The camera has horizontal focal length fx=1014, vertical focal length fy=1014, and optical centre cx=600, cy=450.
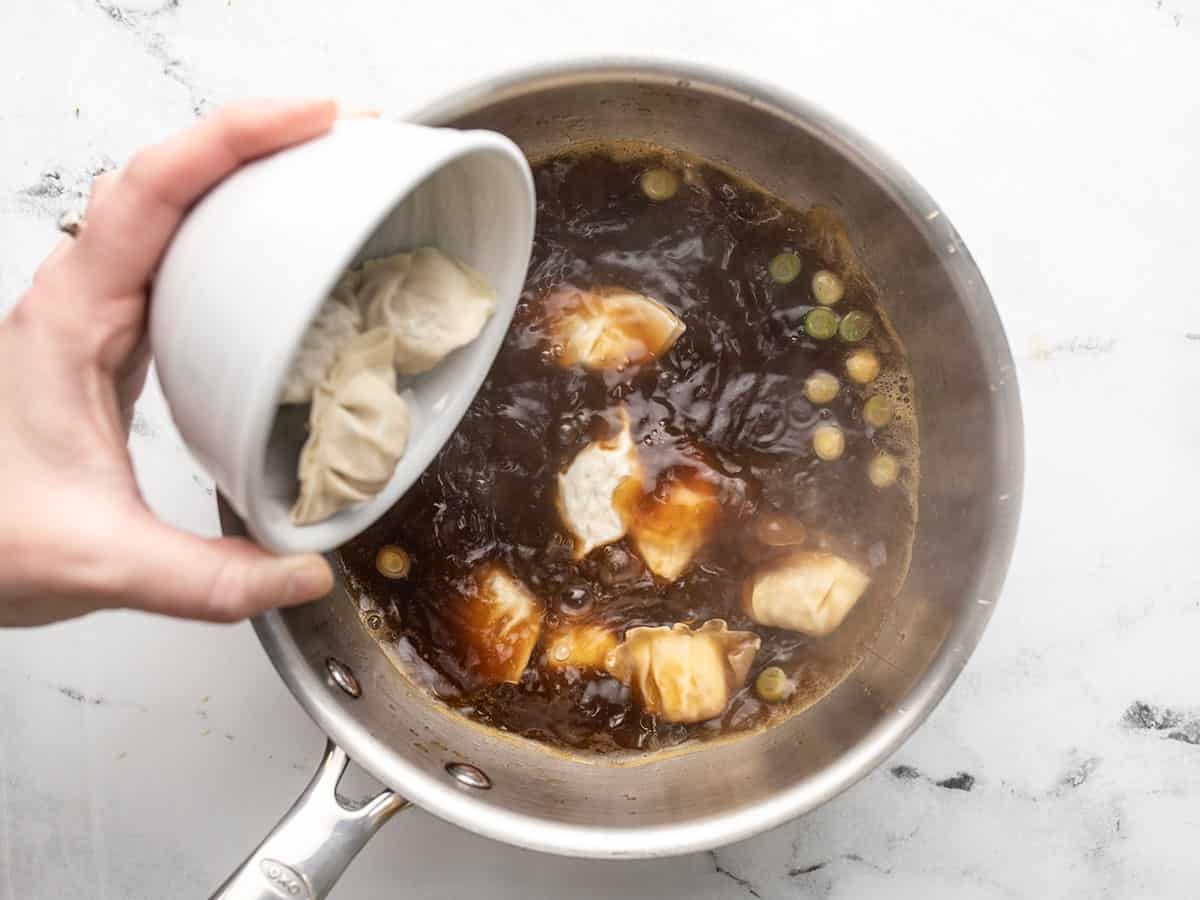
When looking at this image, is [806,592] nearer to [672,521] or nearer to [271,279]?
[672,521]

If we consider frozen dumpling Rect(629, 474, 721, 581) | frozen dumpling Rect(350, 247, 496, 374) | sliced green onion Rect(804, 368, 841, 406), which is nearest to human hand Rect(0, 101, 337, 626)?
frozen dumpling Rect(350, 247, 496, 374)

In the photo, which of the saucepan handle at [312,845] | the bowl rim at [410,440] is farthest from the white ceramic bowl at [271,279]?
the saucepan handle at [312,845]

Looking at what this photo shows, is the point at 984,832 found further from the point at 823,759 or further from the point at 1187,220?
the point at 1187,220

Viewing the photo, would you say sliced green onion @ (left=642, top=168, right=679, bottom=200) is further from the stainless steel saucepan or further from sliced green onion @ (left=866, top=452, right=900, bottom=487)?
sliced green onion @ (left=866, top=452, right=900, bottom=487)

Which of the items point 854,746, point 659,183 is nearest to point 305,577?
point 854,746

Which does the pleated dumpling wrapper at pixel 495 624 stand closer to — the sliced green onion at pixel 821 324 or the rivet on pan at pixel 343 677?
the rivet on pan at pixel 343 677

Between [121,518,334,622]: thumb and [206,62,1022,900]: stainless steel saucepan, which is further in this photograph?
[206,62,1022,900]: stainless steel saucepan

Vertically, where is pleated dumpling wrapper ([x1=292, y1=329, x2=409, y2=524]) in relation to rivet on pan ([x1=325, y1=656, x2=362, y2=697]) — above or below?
above
